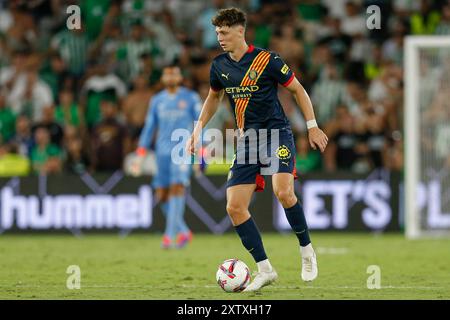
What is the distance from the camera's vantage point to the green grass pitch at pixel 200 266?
29.8 ft

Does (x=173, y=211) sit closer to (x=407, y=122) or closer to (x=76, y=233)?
(x=76, y=233)

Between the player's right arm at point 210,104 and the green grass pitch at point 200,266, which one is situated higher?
the player's right arm at point 210,104

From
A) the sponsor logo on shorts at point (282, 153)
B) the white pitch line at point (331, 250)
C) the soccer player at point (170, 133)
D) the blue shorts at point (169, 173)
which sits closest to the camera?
the sponsor logo on shorts at point (282, 153)

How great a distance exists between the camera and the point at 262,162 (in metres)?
9.36

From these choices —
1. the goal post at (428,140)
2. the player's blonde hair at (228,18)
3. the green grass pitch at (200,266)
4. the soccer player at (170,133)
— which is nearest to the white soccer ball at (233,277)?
the green grass pitch at (200,266)

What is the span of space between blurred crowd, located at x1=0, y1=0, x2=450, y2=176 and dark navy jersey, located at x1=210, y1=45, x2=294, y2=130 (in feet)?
25.9

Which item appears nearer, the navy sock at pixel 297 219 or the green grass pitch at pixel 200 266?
the green grass pitch at pixel 200 266

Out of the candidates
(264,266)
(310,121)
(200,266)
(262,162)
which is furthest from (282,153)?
(200,266)

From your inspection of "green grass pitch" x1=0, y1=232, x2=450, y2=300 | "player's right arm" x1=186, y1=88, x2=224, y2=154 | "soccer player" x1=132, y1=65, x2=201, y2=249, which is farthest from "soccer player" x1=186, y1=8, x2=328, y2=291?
"soccer player" x1=132, y1=65, x2=201, y2=249

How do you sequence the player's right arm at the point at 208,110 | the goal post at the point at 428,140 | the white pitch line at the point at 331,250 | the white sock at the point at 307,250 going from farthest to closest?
the goal post at the point at 428,140 < the white pitch line at the point at 331,250 < the player's right arm at the point at 208,110 < the white sock at the point at 307,250

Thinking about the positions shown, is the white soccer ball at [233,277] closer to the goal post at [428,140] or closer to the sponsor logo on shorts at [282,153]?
the sponsor logo on shorts at [282,153]

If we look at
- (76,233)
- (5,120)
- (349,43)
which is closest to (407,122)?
(349,43)

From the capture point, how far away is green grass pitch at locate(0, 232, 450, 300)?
29.8ft

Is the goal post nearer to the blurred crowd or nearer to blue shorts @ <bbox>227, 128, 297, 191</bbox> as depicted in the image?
the blurred crowd
